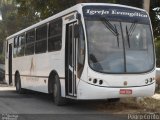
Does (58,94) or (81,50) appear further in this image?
(58,94)

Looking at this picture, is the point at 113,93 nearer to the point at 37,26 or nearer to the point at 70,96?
the point at 70,96

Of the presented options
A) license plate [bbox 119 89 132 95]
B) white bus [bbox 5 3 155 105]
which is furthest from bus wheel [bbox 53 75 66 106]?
license plate [bbox 119 89 132 95]

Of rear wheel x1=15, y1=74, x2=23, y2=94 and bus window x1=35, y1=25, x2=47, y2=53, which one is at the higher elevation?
bus window x1=35, y1=25, x2=47, y2=53

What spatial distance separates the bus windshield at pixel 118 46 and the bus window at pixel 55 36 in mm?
1963

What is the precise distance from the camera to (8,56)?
998 inches

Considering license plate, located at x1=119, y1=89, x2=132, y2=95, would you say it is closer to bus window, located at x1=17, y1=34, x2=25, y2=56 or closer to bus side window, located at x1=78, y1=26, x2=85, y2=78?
bus side window, located at x1=78, y1=26, x2=85, y2=78

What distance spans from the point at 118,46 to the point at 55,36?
2943mm

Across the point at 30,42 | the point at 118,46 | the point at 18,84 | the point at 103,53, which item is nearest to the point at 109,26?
the point at 118,46

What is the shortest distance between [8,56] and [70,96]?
11.6m

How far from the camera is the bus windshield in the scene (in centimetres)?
1359

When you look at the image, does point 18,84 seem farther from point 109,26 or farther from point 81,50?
point 109,26

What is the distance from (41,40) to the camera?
58.5 feet

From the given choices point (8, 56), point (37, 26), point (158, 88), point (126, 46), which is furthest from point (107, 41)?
point (8, 56)

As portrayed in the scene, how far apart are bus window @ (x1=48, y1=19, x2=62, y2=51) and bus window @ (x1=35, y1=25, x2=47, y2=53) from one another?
68 centimetres
